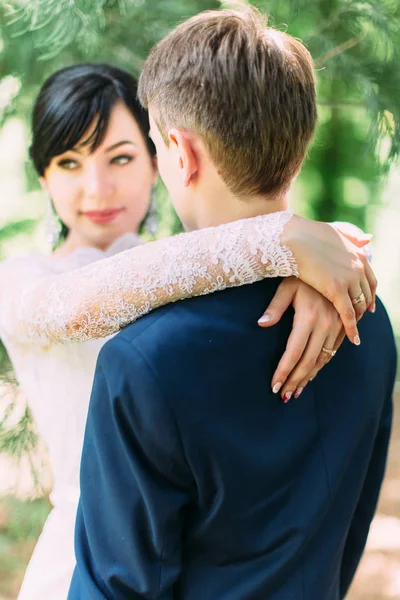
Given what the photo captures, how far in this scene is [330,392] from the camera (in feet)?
3.49

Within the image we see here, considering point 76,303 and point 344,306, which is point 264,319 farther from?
point 76,303

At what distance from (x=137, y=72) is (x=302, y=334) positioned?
1166mm

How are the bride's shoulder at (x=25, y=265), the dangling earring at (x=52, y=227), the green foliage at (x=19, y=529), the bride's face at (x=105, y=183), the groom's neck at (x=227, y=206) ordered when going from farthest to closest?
the green foliage at (x=19, y=529) → the dangling earring at (x=52, y=227) → the bride's face at (x=105, y=183) → the bride's shoulder at (x=25, y=265) → the groom's neck at (x=227, y=206)

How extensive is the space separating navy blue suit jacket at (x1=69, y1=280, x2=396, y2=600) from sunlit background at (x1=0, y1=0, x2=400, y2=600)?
1.06m

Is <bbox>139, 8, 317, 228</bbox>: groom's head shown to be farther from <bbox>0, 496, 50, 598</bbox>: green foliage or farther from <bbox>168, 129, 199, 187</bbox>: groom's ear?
<bbox>0, 496, 50, 598</bbox>: green foliage

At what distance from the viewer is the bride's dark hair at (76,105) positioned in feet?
4.96

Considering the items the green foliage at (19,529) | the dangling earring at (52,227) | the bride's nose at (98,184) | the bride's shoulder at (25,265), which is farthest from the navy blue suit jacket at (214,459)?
the green foliage at (19,529)

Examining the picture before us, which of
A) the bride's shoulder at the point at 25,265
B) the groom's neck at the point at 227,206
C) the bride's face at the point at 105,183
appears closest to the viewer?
the groom's neck at the point at 227,206

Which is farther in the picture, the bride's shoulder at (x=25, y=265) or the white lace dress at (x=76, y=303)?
the bride's shoulder at (x=25, y=265)

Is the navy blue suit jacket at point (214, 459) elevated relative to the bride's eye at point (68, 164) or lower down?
lower down

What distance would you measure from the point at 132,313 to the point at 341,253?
1.06 feet

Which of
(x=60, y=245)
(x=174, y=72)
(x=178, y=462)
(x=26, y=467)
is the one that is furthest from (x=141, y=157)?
(x=26, y=467)

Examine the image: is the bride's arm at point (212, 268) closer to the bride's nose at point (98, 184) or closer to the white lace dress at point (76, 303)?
the white lace dress at point (76, 303)

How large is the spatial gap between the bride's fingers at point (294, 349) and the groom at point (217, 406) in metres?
0.01
